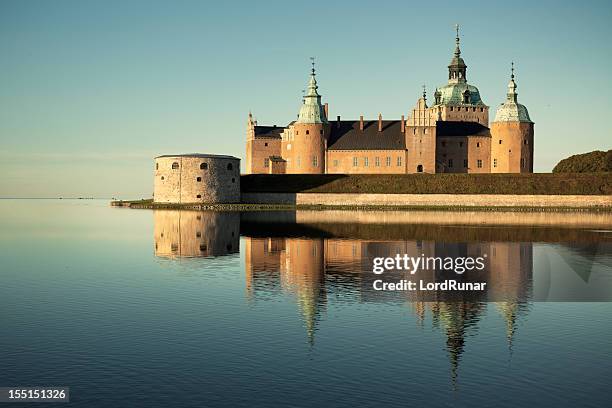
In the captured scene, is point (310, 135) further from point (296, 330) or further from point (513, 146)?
point (296, 330)

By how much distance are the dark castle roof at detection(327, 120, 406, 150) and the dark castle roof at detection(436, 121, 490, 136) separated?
5.56m

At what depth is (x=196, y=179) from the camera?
80.4m

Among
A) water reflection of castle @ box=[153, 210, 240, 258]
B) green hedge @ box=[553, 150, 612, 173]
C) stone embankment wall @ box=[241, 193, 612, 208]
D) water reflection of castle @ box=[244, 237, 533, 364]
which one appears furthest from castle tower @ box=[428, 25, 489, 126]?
water reflection of castle @ box=[244, 237, 533, 364]

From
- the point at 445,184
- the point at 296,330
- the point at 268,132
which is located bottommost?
the point at 296,330

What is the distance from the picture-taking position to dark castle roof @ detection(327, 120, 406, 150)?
94.3 metres

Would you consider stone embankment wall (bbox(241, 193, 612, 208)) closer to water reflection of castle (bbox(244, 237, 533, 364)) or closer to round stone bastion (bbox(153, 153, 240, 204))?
round stone bastion (bbox(153, 153, 240, 204))

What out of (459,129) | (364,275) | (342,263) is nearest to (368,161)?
(459,129)

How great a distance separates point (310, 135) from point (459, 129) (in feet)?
65.6

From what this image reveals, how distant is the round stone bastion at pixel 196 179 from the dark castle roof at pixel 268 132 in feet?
73.4

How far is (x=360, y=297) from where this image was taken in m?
23.1

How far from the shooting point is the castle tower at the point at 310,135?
307ft

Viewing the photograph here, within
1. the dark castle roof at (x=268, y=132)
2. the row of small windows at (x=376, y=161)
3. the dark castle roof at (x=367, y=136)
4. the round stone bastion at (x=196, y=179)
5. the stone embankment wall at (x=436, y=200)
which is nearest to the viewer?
the stone embankment wall at (x=436, y=200)

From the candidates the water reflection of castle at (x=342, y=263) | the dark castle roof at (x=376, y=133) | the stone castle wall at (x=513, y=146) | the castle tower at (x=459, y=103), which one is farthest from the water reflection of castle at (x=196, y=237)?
the castle tower at (x=459, y=103)

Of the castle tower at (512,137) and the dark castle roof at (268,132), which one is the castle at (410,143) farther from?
the dark castle roof at (268,132)
